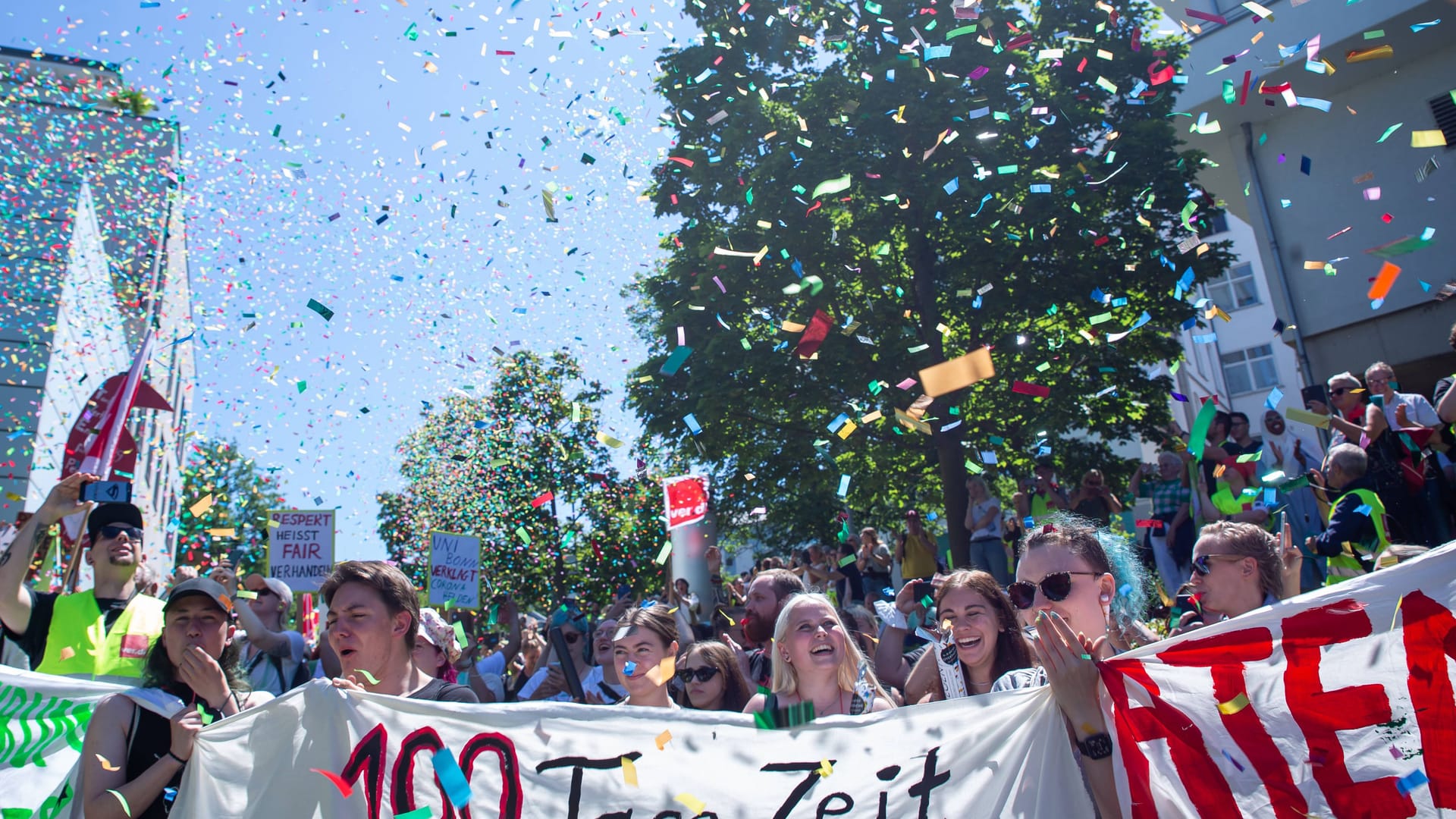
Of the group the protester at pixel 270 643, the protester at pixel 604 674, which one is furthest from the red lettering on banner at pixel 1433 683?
the protester at pixel 270 643

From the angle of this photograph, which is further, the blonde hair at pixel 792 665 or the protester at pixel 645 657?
the protester at pixel 645 657

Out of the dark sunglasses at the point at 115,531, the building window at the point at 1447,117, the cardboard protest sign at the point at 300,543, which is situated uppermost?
the building window at the point at 1447,117

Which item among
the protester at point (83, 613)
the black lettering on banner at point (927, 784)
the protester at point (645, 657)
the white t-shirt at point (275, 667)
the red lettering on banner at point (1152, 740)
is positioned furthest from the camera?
the white t-shirt at point (275, 667)

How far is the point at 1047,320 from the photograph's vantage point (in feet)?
51.8

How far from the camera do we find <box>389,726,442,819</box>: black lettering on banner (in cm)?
324

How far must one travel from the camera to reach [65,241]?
1480cm

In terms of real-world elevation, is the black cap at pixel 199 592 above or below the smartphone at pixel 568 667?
above

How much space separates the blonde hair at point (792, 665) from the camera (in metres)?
4.10

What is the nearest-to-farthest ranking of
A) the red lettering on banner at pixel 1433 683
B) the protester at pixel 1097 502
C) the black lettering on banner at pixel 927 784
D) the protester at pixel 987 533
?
the red lettering on banner at pixel 1433 683 < the black lettering on banner at pixel 927 784 < the protester at pixel 1097 502 < the protester at pixel 987 533

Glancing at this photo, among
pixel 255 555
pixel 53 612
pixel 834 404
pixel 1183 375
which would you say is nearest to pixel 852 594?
pixel 834 404

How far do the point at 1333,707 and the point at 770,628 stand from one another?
3.44 meters

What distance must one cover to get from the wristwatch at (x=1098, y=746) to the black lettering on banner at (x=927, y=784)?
436 millimetres

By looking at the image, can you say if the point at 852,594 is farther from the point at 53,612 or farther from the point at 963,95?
the point at 53,612

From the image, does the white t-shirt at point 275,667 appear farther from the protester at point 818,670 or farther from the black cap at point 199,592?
the protester at point 818,670
